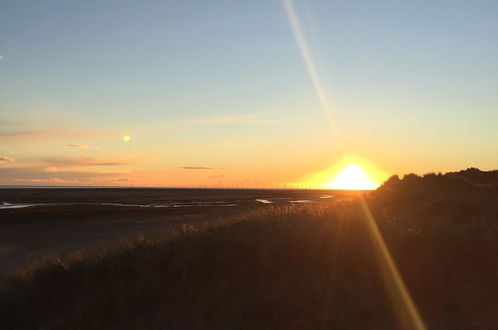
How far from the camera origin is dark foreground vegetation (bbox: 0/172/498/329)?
9.18 metres

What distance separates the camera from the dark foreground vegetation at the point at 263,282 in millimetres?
9180

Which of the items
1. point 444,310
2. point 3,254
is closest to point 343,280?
point 444,310

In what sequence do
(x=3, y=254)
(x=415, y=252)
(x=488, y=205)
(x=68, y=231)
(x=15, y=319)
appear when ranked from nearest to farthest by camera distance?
(x=15, y=319)
(x=415, y=252)
(x=3, y=254)
(x=488, y=205)
(x=68, y=231)

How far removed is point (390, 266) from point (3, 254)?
1977cm

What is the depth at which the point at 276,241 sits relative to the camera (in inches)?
456

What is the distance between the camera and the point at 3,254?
23.8m

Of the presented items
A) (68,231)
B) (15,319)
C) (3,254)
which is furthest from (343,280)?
(68,231)

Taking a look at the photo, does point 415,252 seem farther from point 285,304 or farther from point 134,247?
point 134,247

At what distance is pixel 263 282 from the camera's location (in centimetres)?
1034

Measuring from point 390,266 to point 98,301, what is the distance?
669cm

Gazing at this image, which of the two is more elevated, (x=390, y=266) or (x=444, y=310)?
(x=390, y=266)

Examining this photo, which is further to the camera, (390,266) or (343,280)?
(390,266)

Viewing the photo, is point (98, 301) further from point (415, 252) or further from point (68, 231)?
point (68, 231)

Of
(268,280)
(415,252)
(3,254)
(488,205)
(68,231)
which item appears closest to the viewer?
(268,280)
